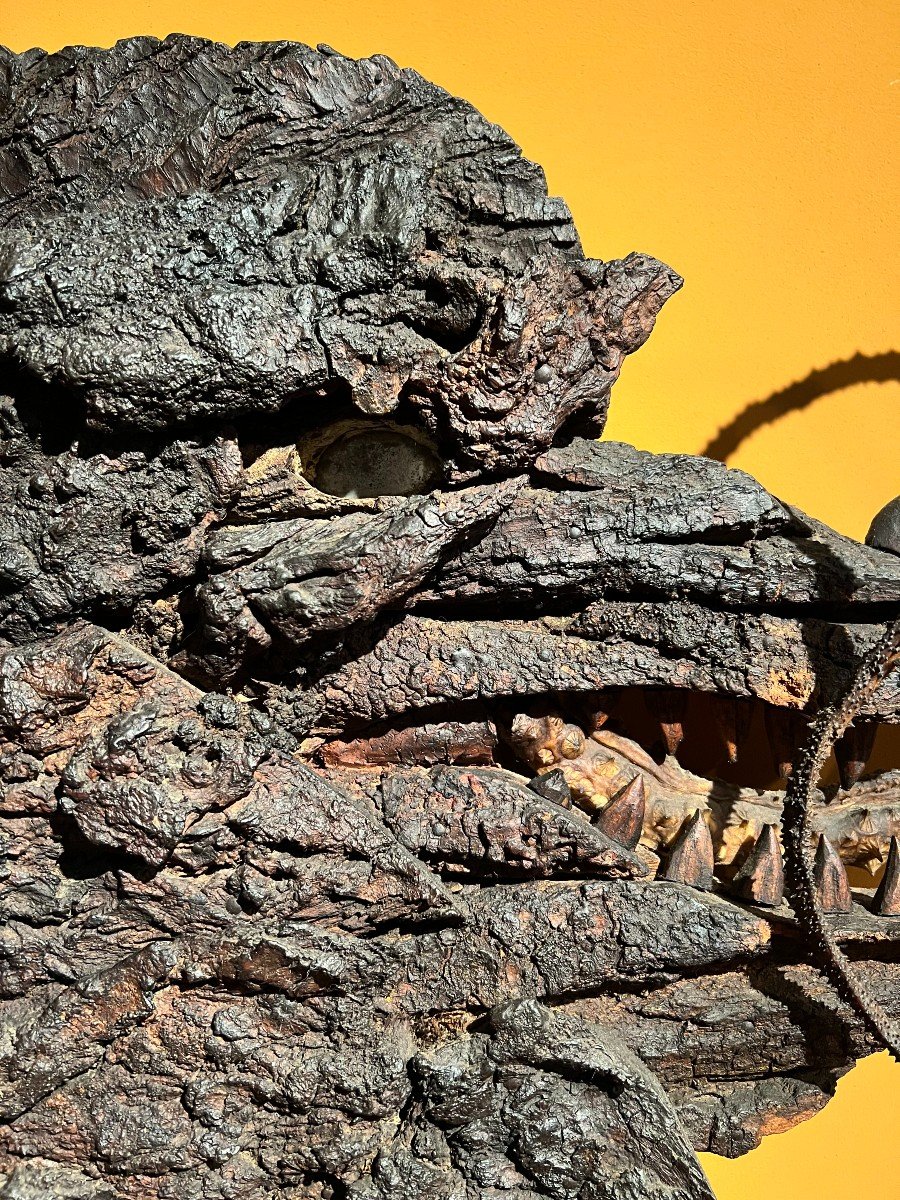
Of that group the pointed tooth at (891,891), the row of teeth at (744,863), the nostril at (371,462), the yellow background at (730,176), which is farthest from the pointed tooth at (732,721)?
the yellow background at (730,176)

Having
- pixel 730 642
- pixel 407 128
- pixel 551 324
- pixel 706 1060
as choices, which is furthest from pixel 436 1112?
pixel 407 128

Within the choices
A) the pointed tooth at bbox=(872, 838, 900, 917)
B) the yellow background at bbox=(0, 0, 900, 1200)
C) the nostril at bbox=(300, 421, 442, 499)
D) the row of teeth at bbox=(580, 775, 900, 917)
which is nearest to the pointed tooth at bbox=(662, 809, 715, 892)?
the row of teeth at bbox=(580, 775, 900, 917)

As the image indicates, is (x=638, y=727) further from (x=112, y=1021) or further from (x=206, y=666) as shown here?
(x=112, y=1021)

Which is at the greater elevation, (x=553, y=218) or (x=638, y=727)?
(x=553, y=218)

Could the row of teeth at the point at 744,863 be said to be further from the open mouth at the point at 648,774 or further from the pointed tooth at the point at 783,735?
the pointed tooth at the point at 783,735

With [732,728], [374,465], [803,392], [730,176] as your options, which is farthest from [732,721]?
[730,176]

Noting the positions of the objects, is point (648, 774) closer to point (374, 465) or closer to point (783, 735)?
point (783, 735)
